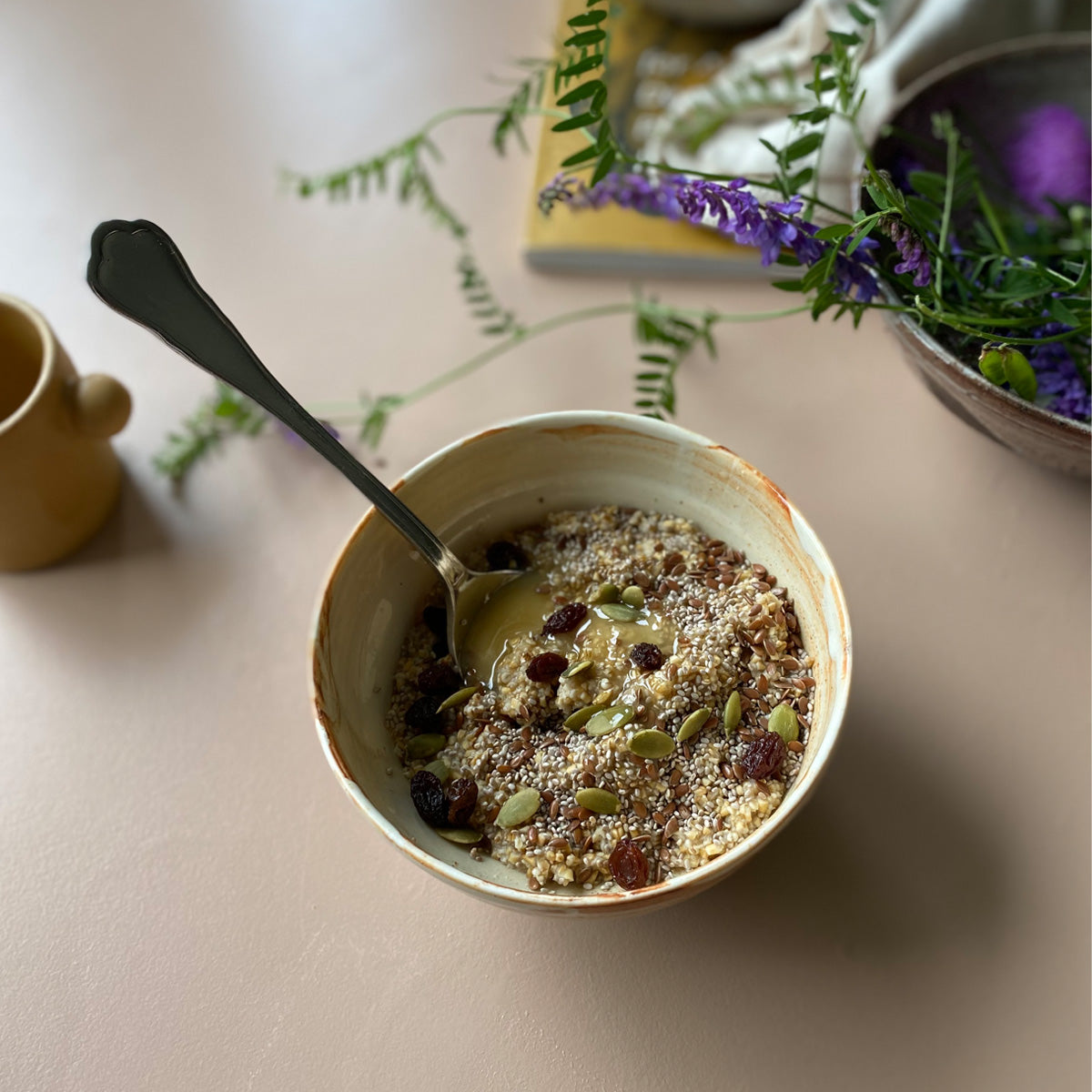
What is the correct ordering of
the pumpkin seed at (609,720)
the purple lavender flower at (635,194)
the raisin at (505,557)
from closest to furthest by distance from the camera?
1. the pumpkin seed at (609,720)
2. the raisin at (505,557)
3. the purple lavender flower at (635,194)

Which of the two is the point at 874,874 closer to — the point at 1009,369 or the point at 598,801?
the point at 598,801

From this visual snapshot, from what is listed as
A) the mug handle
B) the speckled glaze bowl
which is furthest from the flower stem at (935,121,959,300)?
the mug handle

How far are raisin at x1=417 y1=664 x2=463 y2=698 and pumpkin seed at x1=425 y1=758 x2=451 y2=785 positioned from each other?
0.06 metres

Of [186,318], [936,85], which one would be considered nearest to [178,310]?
[186,318]

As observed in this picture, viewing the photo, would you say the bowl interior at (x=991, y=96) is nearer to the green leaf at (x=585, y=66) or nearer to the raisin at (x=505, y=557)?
the green leaf at (x=585, y=66)

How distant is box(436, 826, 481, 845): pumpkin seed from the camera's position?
0.69m

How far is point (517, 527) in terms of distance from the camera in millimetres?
843

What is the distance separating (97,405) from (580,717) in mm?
477

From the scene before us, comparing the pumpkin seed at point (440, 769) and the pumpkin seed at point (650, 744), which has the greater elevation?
the pumpkin seed at point (440, 769)

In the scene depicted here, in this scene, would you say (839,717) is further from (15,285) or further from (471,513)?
(15,285)

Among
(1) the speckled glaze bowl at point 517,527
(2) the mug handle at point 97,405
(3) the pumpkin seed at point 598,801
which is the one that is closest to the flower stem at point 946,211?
(1) the speckled glaze bowl at point 517,527

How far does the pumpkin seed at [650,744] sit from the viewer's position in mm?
694

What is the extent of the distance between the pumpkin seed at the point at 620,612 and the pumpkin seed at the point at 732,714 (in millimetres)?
98

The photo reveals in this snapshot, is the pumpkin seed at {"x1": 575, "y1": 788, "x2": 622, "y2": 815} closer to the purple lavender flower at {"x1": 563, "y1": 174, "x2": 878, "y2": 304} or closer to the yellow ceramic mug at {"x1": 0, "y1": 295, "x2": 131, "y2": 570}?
the purple lavender flower at {"x1": 563, "y1": 174, "x2": 878, "y2": 304}
